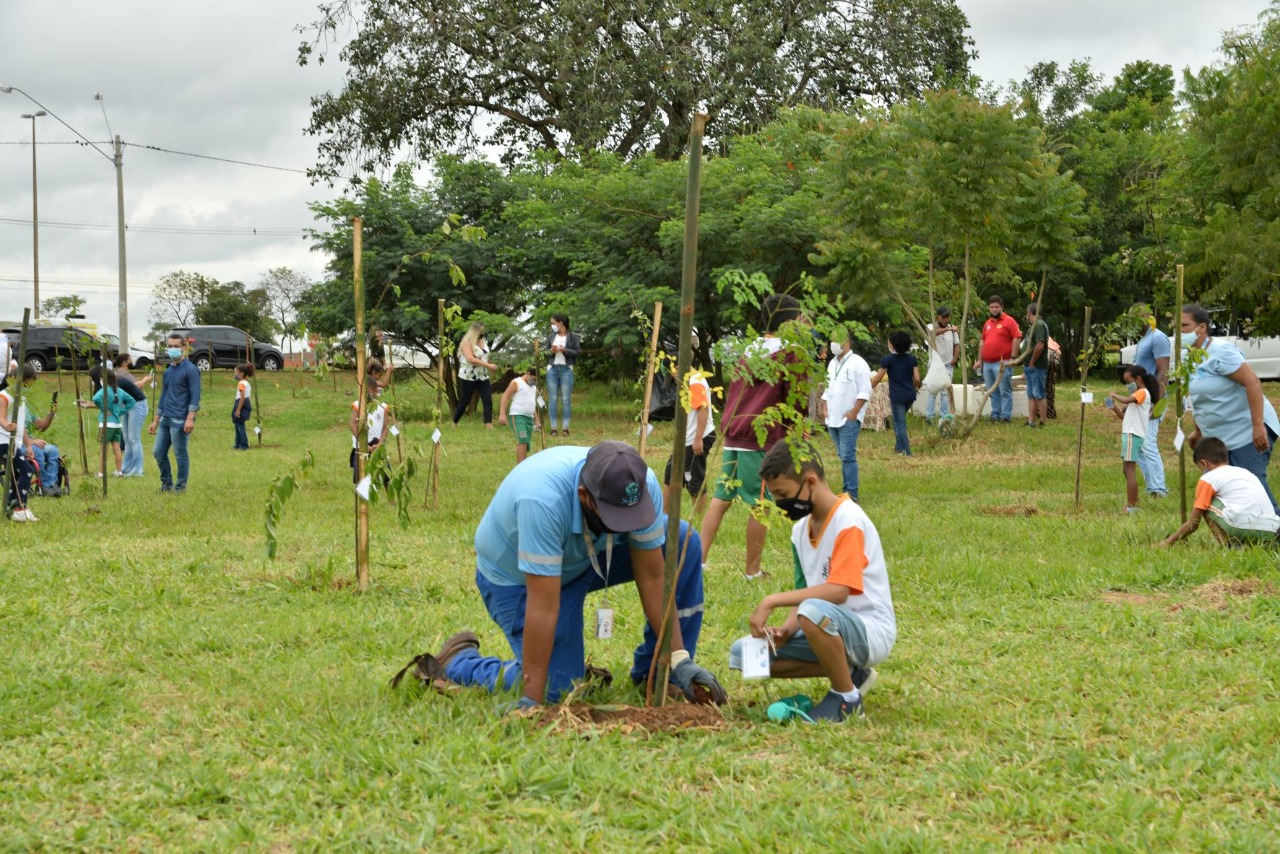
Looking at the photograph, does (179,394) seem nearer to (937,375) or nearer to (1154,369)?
(937,375)

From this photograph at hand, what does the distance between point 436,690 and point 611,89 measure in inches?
933

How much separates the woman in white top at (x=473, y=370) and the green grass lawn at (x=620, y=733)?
794 cm

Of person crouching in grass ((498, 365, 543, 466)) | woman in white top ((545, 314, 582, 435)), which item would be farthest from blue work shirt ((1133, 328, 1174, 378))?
woman in white top ((545, 314, 582, 435))

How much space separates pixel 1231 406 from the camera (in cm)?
890

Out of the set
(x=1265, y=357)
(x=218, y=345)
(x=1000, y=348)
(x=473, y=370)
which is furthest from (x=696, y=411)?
(x=218, y=345)

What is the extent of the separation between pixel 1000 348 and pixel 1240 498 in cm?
1046

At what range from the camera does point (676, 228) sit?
20.1m

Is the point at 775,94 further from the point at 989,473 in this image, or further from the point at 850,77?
the point at 989,473

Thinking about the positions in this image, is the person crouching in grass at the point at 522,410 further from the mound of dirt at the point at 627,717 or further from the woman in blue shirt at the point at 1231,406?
the mound of dirt at the point at 627,717

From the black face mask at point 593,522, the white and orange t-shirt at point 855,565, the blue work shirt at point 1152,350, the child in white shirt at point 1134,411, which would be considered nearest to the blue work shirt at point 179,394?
the child in white shirt at point 1134,411

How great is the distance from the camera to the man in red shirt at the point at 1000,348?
730 inches

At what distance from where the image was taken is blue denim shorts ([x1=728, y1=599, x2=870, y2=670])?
4922 millimetres

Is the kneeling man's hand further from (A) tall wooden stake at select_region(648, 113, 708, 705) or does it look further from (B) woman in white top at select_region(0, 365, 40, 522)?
(B) woman in white top at select_region(0, 365, 40, 522)

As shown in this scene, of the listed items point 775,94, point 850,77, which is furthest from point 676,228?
point 850,77
